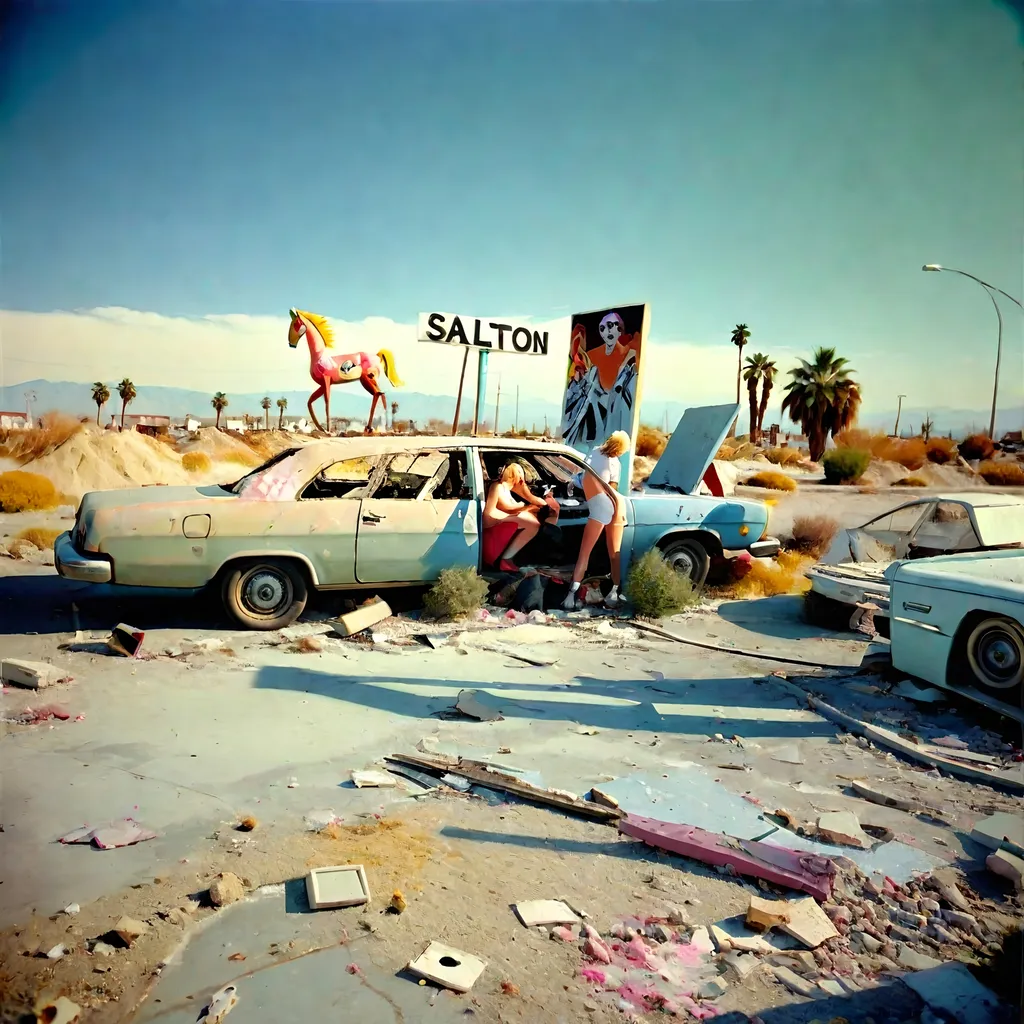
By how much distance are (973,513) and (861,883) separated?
520 cm

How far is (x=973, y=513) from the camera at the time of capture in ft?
24.0

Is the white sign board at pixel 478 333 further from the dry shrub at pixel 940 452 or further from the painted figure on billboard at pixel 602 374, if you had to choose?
the dry shrub at pixel 940 452

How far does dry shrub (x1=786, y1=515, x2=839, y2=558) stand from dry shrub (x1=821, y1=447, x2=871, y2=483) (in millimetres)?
19165

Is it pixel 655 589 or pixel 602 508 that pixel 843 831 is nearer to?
pixel 655 589

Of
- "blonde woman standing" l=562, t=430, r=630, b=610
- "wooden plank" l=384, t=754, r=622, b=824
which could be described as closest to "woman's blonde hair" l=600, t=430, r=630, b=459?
"blonde woman standing" l=562, t=430, r=630, b=610

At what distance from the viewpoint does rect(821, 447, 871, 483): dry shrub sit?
31.1 m

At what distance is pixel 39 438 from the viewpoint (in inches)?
765

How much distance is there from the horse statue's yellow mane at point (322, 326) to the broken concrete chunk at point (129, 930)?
13241 mm

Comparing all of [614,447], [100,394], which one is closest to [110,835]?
[614,447]

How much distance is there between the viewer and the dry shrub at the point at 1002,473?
27633mm

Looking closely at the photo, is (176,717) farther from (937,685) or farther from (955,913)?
(937,685)

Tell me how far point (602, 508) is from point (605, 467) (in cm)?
61

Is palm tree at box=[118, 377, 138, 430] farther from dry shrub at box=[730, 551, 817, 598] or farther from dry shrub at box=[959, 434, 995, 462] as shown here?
dry shrub at box=[959, 434, 995, 462]

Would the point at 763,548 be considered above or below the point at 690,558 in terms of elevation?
above
